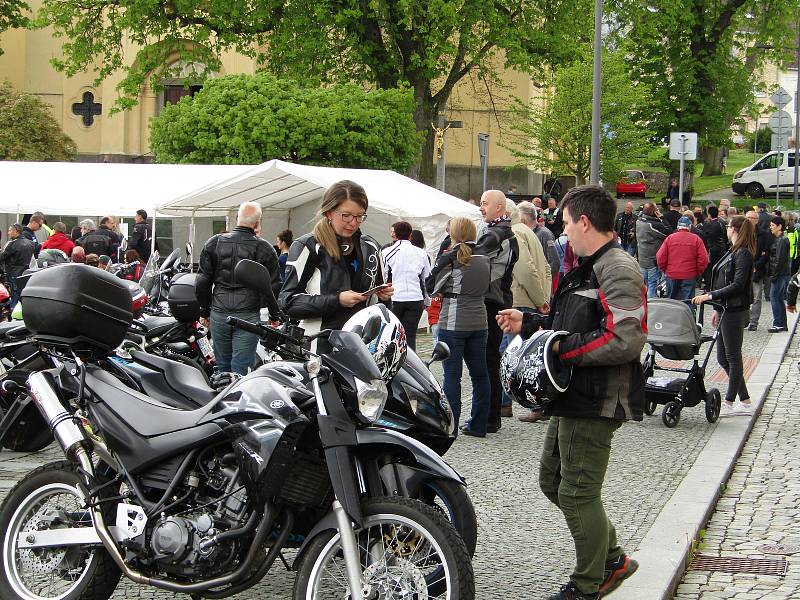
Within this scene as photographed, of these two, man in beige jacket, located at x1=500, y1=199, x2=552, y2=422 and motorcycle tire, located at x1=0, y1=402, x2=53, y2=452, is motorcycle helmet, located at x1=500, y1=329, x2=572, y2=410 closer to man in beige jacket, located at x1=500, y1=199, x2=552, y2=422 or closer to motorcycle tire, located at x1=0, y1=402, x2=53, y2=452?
motorcycle tire, located at x1=0, y1=402, x2=53, y2=452

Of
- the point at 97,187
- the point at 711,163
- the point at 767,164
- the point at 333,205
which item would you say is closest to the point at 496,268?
the point at 333,205

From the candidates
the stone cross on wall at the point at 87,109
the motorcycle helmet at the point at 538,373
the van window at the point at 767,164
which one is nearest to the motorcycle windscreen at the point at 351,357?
the motorcycle helmet at the point at 538,373

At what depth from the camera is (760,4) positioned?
45188mm

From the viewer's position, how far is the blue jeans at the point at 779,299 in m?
19.8

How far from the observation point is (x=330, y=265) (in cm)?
664

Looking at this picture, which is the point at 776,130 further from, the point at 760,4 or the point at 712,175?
the point at 712,175

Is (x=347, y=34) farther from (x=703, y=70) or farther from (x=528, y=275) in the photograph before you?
(x=528, y=275)

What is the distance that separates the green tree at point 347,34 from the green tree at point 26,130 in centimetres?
1187

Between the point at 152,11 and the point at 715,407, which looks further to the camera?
the point at 152,11

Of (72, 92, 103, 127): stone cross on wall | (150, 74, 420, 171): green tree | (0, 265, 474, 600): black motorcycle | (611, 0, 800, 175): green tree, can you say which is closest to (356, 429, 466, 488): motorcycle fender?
(0, 265, 474, 600): black motorcycle

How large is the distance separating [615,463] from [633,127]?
28.2m

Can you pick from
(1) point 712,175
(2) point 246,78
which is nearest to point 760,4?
(1) point 712,175

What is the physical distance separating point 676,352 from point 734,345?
67cm

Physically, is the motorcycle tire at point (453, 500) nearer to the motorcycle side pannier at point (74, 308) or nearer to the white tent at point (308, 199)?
the motorcycle side pannier at point (74, 308)
